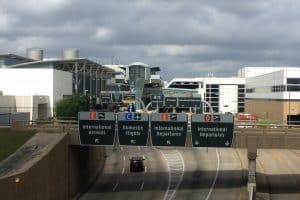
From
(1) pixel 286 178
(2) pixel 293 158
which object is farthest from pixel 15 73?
(1) pixel 286 178

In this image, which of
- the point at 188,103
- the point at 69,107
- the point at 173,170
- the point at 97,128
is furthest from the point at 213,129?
the point at 69,107

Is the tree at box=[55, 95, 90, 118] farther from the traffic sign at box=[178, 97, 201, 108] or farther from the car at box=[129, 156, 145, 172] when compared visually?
the car at box=[129, 156, 145, 172]

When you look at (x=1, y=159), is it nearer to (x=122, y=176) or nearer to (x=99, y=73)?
(x=122, y=176)

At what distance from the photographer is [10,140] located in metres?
52.4

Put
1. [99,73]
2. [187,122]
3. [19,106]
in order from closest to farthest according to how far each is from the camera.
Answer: [187,122] → [19,106] → [99,73]

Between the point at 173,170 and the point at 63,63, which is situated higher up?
the point at 63,63

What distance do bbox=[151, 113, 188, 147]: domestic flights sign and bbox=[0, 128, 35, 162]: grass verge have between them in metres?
11.3

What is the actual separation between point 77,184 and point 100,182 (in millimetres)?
7325

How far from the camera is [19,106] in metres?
112

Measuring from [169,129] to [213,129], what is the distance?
3558 mm

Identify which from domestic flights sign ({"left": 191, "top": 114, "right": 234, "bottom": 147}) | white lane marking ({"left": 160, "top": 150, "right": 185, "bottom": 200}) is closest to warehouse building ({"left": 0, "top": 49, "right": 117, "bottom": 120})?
white lane marking ({"left": 160, "top": 150, "right": 185, "bottom": 200})

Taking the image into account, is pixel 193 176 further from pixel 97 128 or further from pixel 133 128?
pixel 97 128

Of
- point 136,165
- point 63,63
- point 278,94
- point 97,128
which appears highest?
point 63,63

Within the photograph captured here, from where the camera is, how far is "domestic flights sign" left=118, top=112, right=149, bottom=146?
50.7 m
